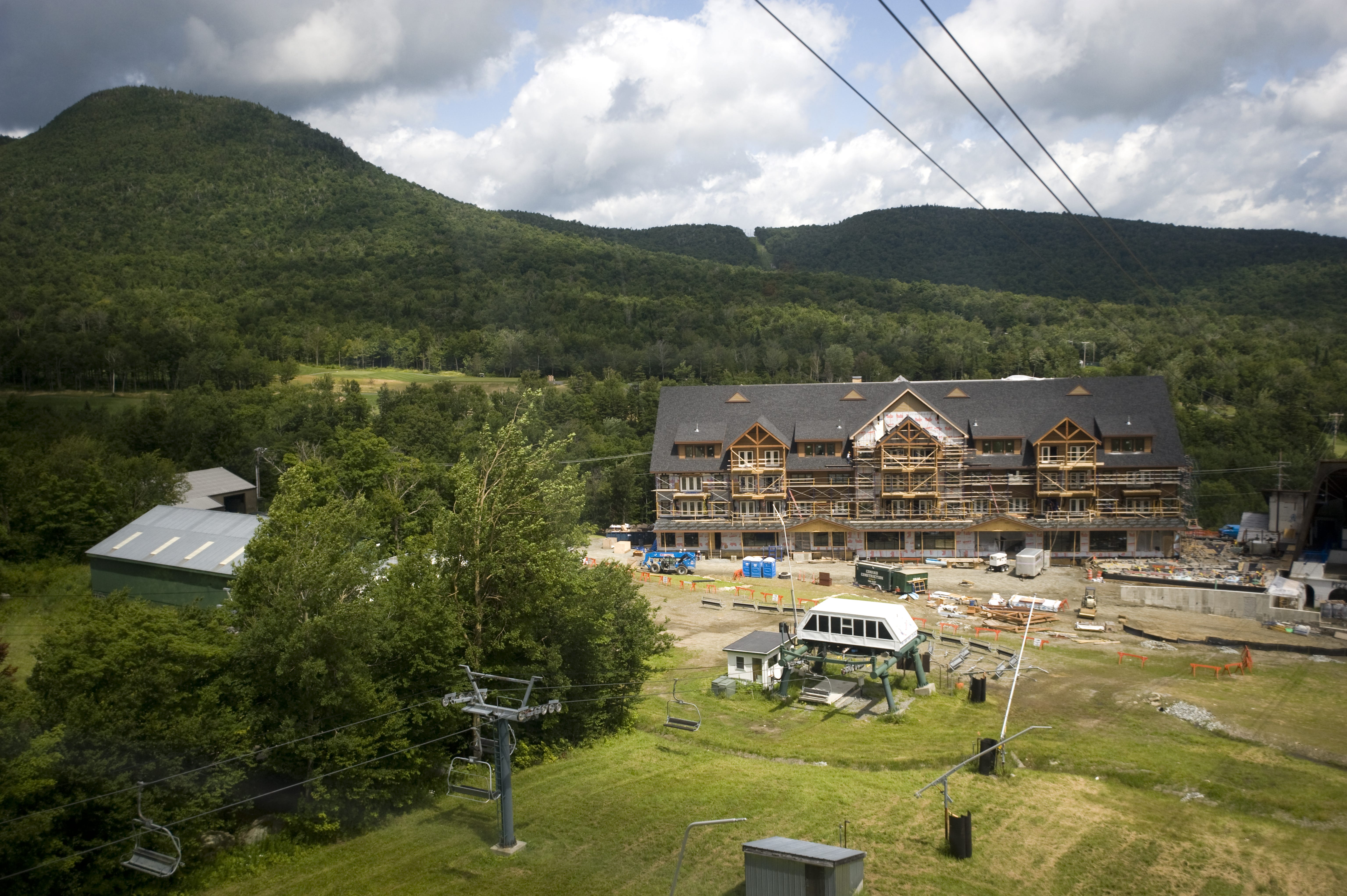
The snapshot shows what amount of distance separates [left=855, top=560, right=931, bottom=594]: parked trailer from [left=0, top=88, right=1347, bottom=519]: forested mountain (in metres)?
28.9

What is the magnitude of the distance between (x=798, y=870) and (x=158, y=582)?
33.9m

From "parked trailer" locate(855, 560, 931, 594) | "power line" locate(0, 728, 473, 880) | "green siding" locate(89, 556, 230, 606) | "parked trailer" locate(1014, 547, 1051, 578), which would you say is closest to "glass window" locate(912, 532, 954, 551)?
"parked trailer" locate(1014, 547, 1051, 578)

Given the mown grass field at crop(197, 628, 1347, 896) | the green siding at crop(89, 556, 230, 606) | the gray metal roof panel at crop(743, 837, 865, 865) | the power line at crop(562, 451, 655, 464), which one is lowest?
the mown grass field at crop(197, 628, 1347, 896)

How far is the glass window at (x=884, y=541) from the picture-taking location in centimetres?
5531

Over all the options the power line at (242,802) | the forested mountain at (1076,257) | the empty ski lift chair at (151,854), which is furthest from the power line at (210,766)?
the forested mountain at (1076,257)

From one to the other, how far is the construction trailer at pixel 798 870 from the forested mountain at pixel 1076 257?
119089 millimetres

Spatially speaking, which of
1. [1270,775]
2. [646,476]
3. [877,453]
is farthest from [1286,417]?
[1270,775]

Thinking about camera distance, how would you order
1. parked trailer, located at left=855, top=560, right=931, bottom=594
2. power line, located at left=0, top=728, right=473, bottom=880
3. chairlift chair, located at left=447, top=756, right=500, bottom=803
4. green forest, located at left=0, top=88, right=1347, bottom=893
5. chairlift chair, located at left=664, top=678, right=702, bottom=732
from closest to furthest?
1. power line, located at left=0, top=728, right=473, bottom=880
2. chairlift chair, located at left=447, top=756, right=500, bottom=803
3. green forest, located at left=0, top=88, right=1347, bottom=893
4. chairlift chair, located at left=664, top=678, right=702, bottom=732
5. parked trailer, located at left=855, top=560, right=931, bottom=594

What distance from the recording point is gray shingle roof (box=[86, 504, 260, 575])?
117 ft

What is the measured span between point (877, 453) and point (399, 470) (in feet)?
103

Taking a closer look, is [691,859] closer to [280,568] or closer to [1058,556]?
[280,568]

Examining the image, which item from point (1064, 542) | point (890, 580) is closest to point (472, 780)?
point (890, 580)

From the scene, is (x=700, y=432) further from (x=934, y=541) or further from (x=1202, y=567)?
(x=1202, y=567)

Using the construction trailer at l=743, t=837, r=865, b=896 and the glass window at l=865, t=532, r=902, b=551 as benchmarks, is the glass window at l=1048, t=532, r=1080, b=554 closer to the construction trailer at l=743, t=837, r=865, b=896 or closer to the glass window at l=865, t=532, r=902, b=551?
the glass window at l=865, t=532, r=902, b=551
